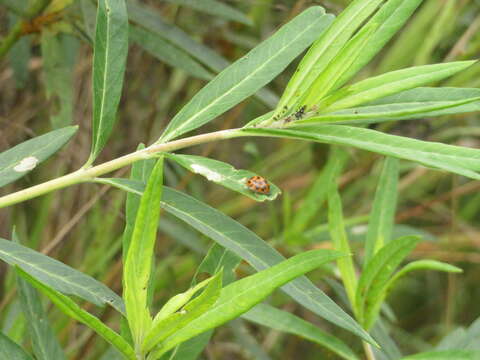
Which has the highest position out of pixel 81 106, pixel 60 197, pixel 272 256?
pixel 81 106

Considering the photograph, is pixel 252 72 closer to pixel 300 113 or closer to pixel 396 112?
pixel 300 113

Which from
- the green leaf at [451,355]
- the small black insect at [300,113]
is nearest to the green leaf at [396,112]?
the small black insect at [300,113]

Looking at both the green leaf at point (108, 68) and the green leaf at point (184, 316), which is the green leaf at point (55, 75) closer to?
the green leaf at point (108, 68)

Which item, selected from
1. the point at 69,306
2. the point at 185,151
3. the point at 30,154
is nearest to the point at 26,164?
the point at 30,154

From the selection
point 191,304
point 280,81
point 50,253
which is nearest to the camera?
point 191,304

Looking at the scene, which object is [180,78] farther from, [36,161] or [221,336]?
[36,161]

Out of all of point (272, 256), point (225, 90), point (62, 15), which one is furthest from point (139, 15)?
point (272, 256)
